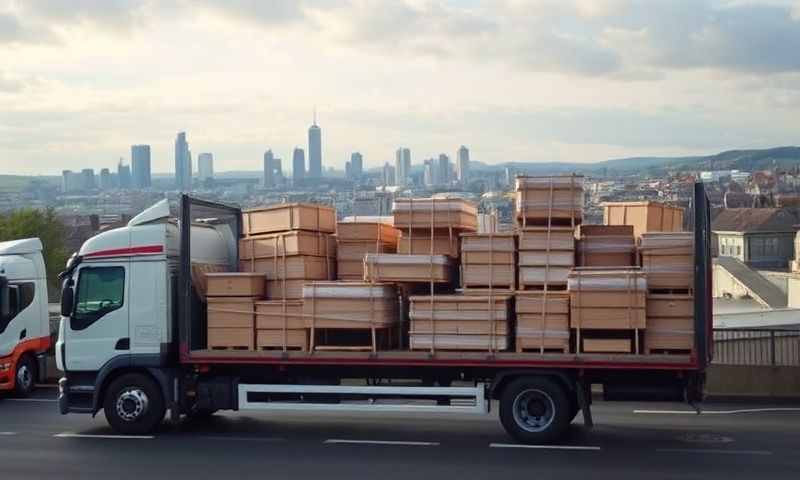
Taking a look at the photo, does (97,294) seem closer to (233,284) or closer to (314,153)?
(233,284)

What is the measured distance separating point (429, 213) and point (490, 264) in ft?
3.93

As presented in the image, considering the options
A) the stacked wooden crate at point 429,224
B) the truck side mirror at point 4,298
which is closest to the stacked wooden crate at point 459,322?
the stacked wooden crate at point 429,224

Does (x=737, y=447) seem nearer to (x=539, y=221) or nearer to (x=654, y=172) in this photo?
(x=539, y=221)

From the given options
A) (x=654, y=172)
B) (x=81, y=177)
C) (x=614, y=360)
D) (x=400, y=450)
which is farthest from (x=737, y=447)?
(x=81, y=177)

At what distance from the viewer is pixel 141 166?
55.9 metres

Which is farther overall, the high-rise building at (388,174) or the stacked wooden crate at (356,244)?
the high-rise building at (388,174)

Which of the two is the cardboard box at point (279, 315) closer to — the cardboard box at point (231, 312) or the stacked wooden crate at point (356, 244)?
the cardboard box at point (231, 312)

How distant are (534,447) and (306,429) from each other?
12.3 ft

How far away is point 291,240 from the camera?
15.0 meters

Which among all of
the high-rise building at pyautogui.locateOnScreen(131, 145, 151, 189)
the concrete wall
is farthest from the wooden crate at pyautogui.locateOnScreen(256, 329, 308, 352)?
the high-rise building at pyautogui.locateOnScreen(131, 145, 151, 189)

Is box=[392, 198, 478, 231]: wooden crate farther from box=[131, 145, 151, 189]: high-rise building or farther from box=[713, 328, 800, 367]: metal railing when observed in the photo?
box=[131, 145, 151, 189]: high-rise building

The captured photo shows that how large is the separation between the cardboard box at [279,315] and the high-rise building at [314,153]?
31.3 meters

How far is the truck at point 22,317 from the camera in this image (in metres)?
20.2

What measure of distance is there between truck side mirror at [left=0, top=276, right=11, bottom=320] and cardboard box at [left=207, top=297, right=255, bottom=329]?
7.27 m
